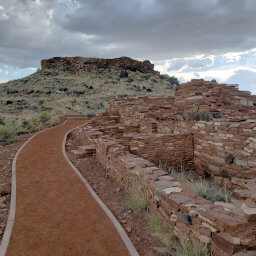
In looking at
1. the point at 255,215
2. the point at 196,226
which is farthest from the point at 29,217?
the point at 255,215

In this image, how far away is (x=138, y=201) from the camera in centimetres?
440

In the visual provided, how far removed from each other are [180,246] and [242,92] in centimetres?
769

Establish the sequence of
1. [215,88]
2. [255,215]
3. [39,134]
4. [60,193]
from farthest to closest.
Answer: [39,134] → [215,88] → [60,193] → [255,215]

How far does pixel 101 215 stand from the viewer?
4.33 metres

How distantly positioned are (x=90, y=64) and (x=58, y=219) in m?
53.3

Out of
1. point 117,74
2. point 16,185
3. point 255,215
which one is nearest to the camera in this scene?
point 255,215

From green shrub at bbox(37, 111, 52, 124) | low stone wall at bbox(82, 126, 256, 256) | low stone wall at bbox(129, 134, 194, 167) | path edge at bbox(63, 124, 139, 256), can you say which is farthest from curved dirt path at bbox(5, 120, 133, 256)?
green shrub at bbox(37, 111, 52, 124)

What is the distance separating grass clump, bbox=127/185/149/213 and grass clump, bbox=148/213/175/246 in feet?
1.08

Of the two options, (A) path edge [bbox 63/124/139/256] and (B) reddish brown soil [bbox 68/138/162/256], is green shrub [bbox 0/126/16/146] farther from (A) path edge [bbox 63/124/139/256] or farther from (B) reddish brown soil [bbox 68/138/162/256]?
(A) path edge [bbox 63/124/139/256]

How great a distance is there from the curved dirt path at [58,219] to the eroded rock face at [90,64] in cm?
4927

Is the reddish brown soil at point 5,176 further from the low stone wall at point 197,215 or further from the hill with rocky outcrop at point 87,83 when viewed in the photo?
the hill with rocky outcrop at point 87,83

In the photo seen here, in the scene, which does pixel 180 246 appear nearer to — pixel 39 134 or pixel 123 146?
pixel 123 146

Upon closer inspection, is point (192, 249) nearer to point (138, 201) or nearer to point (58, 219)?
point (138, 201)

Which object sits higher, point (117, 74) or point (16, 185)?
point (117, 74)
